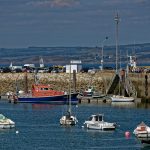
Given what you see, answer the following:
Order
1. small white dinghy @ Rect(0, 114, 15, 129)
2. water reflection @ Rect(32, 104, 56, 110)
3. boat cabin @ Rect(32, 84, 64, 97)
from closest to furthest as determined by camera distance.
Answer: small white dinghy @ Rect(0, 114, 15, 129), water reflection @ Rect(32, 104, 56, 110), boat cabin @ Rect(32, 84, 64, 97)

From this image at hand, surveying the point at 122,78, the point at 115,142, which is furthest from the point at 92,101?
the point at 115,142

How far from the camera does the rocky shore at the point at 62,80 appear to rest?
133 meters

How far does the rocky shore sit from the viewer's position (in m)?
133

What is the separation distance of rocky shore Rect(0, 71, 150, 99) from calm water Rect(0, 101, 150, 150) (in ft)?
53.0

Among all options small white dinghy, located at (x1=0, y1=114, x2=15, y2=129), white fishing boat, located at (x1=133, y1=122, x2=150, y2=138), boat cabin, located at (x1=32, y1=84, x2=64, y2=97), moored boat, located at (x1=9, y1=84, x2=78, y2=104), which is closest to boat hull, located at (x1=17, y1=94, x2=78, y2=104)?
moored boat, located at (x1=9, y1=84, x2=78, y2=104)

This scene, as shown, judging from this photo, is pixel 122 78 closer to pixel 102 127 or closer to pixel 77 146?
pixel 102 127

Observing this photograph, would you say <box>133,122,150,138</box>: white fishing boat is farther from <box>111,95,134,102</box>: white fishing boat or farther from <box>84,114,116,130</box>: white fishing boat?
<box>111,95,134,102</box>: white fishing boat

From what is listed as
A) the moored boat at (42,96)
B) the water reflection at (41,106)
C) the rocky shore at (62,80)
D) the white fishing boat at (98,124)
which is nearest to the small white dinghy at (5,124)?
the white fishing boat at (98,124)

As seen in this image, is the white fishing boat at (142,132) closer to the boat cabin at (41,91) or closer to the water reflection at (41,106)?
the water reflection at (41,106)

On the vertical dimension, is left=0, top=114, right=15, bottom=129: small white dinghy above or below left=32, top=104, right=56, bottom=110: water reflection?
below

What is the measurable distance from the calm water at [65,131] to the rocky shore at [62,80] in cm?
1616

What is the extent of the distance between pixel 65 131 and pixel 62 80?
2169 inches

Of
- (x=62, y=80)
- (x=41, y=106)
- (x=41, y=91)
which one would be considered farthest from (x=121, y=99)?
(x=62, y=80)

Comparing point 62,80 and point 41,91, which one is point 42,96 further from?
point 62,80
